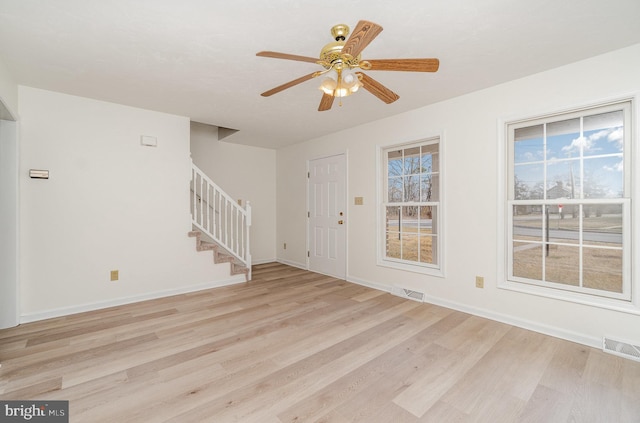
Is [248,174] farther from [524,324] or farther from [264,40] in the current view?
[524,324]

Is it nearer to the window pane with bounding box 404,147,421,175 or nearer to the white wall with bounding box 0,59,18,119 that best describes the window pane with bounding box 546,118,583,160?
the window pane with bounding box 404,147,421,175

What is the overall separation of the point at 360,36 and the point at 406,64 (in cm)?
42

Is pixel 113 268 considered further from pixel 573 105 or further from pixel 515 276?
pixel 573 105

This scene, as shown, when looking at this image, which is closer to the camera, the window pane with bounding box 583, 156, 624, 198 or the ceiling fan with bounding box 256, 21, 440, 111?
the ceiling fan with bounding box 256, 21, 440, 111

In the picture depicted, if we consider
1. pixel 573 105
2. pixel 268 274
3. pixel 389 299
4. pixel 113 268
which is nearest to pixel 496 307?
pixel 389 299

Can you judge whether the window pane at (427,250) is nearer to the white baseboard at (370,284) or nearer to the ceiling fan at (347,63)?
the white baseboard at (370,284)

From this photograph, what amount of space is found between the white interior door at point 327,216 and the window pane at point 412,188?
108cm

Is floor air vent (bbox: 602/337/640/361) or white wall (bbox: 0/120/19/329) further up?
white wall (bbox: 0/120/19/329)

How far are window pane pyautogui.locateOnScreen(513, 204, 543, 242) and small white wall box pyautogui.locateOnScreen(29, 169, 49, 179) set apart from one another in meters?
5.04

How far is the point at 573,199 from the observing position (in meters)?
2.59

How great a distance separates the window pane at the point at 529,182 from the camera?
2828 mm

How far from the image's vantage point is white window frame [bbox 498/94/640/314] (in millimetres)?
2244

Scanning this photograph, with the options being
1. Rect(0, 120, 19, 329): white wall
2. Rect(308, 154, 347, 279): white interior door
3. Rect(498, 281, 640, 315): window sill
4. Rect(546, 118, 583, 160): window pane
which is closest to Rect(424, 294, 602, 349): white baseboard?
Rect(498, 281, 640, 315): window sill

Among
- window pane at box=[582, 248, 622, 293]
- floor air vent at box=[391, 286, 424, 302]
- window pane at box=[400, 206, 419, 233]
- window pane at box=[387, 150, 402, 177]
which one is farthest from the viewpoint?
window pane at box=[387, 150, 402, 177]
